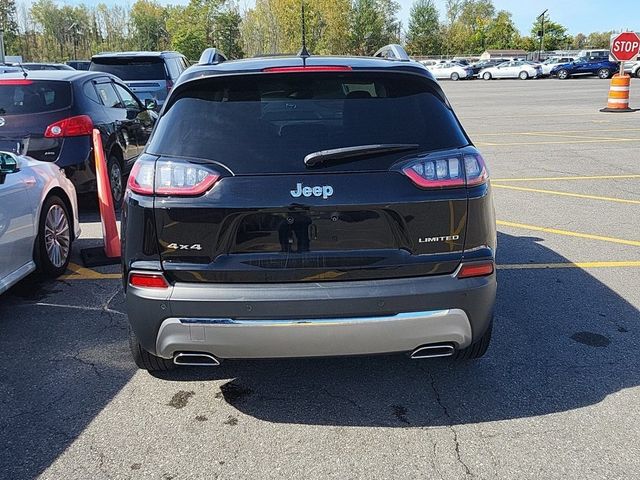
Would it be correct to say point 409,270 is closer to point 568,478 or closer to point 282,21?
point 568,478

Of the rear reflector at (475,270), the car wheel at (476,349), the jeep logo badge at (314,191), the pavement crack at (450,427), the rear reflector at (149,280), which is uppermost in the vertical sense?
the jeep logo badge at (314,191)

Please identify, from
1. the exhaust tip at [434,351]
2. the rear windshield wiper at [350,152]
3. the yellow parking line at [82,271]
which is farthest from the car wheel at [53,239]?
the exhaust tip at [434,351]

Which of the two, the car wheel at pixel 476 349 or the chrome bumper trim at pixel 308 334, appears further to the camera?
the car wheel at pixel 476 349

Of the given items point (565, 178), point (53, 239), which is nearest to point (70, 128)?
point (53, 239)

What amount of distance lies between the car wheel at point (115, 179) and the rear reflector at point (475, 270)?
6.03 m

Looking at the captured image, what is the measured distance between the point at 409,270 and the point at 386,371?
1.02m

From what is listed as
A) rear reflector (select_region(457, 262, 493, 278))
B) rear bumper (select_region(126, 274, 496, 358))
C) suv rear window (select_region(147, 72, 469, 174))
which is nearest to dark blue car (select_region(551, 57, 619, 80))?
suv rear window (select_region(147, 72, 469, 174))

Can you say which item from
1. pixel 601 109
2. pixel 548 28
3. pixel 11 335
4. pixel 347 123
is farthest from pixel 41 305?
pixel 548 28

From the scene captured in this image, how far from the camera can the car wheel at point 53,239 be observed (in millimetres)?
5195

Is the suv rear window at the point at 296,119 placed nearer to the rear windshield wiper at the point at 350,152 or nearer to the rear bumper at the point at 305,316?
the rear windshield wiper at the point at 350,152

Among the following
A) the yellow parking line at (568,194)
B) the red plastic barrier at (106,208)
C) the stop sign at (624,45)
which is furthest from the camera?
the stop sign at (624,45)

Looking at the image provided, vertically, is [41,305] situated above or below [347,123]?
below

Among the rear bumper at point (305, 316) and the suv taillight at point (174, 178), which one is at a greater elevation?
the suv taillight at point (174, 178)

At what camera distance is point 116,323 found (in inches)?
178
